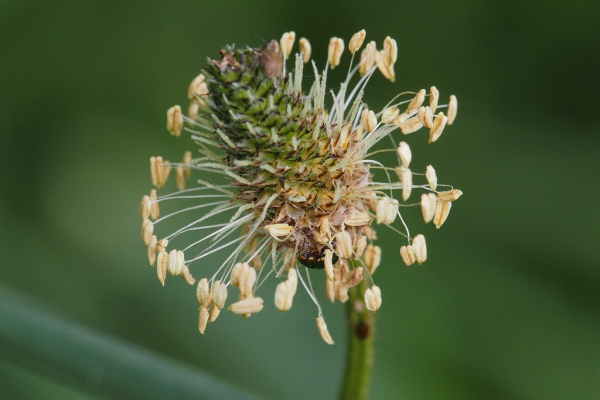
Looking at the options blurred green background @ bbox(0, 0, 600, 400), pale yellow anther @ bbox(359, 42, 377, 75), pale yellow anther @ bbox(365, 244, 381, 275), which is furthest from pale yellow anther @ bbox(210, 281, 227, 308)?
blurred green background @ bbox(0, 0, 600, 400)

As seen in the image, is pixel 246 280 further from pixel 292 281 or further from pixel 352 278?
pixel 352 278

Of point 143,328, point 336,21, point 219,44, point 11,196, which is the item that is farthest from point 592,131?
point 11,196

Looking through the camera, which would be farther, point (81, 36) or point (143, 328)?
point (81, 36)

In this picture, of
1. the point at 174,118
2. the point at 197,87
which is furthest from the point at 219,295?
the point at 197,87

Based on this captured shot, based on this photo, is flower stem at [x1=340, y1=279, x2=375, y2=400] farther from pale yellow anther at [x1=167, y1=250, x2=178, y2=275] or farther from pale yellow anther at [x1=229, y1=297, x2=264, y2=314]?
pale yellow anther at [x1=167, y1=250, x2=178, y2=275]

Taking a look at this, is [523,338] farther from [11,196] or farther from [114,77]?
[11,196]

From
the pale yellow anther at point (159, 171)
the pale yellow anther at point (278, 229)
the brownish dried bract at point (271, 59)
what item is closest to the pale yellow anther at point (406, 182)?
the pale yellow anther at point (278, 229)

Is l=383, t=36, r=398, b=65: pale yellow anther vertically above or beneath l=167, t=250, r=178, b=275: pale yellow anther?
above
